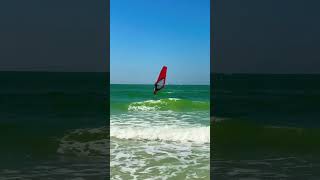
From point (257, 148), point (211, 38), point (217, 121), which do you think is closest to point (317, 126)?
point (217, 121)

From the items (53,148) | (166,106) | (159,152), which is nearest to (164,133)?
(159,152)

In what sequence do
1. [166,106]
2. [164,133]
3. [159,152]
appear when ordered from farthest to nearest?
[166,106], [164,133], [159,152]

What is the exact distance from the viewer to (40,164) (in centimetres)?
691

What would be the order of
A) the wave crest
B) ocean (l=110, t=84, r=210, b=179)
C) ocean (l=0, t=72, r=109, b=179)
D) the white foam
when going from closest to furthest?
ocean (l=0, t=72, r=109, b=179) < ocean (l=110, t=84, r=210, b=179) < the white foam < the wave crest

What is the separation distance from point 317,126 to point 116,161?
8.18 meters

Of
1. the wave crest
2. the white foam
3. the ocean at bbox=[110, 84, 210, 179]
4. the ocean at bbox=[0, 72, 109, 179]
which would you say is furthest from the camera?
the wave crest

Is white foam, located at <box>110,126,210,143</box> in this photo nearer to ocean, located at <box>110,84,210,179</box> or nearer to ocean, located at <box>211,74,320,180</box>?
ocean, located at <box>110,84,210,179</box>

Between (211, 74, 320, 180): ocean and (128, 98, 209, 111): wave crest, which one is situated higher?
(128, 98, 209, 111): wave crest

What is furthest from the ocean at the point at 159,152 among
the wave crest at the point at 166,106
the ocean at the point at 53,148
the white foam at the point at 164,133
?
the wave crest at the point at 166,106

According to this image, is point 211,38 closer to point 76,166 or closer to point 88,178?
point 88,178

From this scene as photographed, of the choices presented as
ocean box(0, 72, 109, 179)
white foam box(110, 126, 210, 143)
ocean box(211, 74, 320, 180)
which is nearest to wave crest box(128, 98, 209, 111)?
ocean box(211, 74, 320, 180)

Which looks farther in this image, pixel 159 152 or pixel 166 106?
pixel 166 106

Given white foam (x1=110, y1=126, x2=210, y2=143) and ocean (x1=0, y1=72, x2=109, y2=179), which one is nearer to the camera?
ocean (x1=0, y1=72, x2=109, y2=179)

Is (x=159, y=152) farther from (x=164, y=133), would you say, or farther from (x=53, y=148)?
(x=164, y=133)
